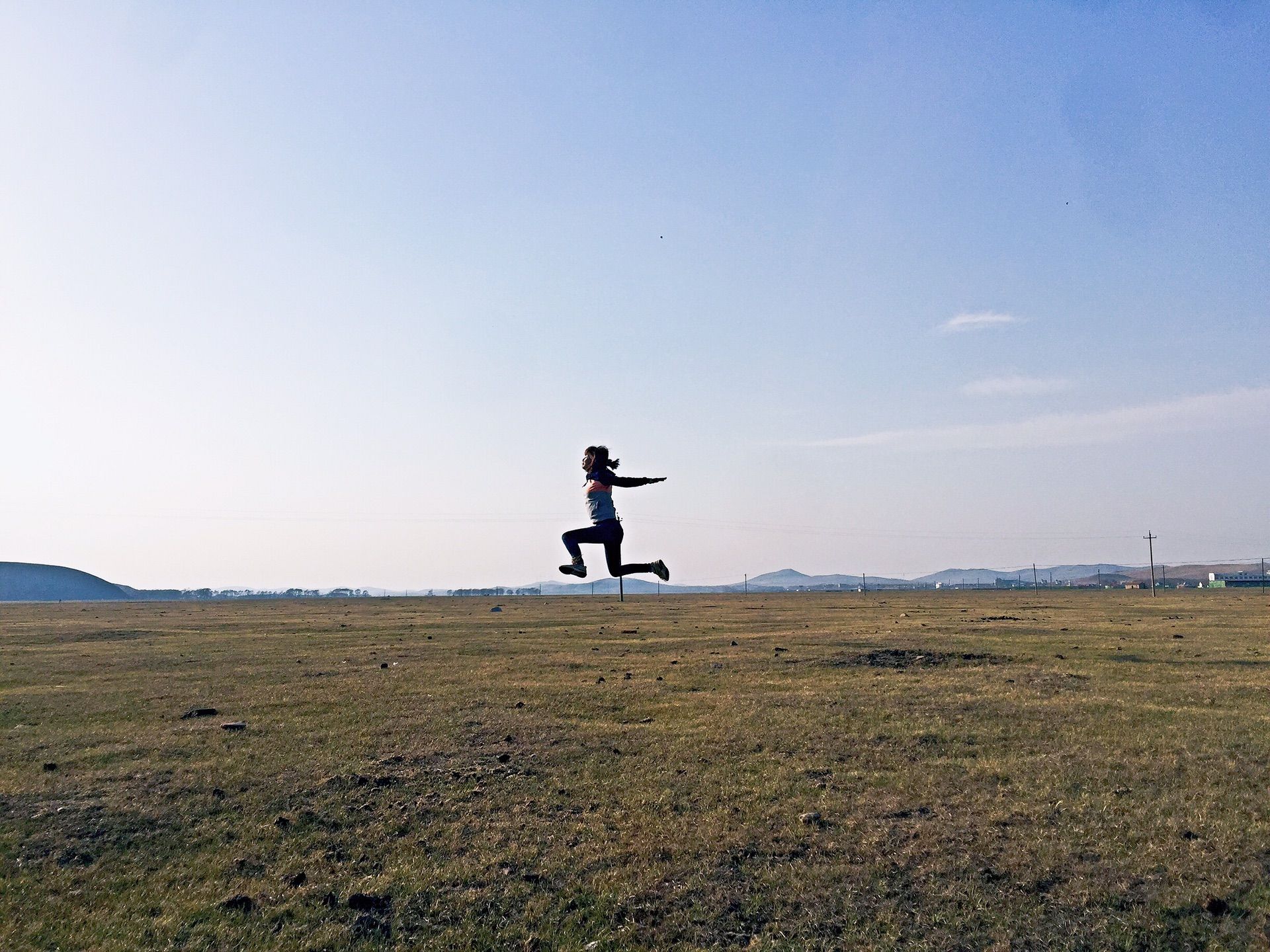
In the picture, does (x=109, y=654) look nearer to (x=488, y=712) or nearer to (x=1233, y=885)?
(x=488, y=712)

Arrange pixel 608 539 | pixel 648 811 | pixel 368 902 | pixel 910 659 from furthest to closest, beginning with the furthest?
pixel 910 659 < pixel 648 811 < pixel 368 902 < pixel 608 539

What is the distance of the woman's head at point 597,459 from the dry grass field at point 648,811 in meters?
6.00

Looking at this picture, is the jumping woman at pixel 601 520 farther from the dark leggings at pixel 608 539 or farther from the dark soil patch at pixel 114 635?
the dark soil patch at pixel 114 635

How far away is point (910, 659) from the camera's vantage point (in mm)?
35125

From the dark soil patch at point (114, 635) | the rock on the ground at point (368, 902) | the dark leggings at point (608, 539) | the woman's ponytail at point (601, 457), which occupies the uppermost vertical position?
the woman's ponytail at point (601, 457)

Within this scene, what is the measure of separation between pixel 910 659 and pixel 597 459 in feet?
92.5

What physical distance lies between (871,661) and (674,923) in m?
25.1

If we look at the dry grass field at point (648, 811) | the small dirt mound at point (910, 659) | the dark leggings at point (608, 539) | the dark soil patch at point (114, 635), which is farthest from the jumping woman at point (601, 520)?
the dark soil patch at point (114, 635)

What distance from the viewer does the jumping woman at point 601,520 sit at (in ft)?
34.3

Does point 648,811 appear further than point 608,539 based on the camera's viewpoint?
Yes

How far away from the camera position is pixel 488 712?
24.8 meters

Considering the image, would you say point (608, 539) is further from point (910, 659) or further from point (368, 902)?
point (910, 659)

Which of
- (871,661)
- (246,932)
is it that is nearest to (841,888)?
(246,932)

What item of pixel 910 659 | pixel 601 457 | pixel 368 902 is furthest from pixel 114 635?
pixel 601 457
